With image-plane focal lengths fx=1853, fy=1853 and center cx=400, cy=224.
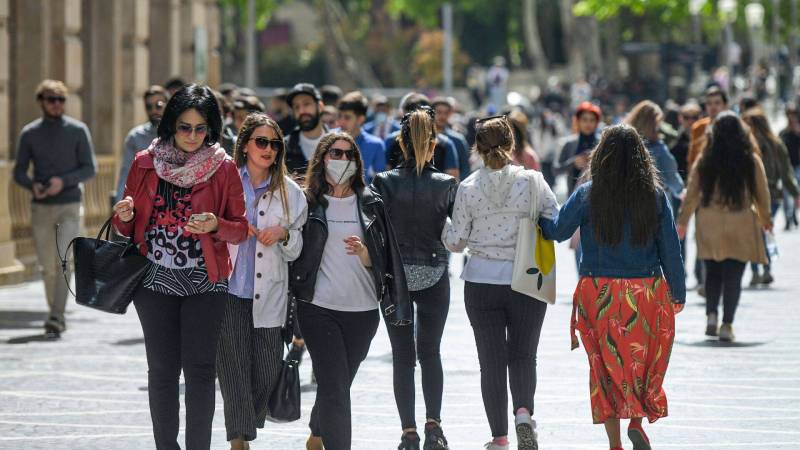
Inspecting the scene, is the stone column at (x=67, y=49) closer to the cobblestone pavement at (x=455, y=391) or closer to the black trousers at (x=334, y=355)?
the cobblestone pavement at (x=455, y=391)

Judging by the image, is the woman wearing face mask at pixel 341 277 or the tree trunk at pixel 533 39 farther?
the tree trunk at pixel 533 39

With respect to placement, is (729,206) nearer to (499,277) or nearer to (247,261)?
(499,277)

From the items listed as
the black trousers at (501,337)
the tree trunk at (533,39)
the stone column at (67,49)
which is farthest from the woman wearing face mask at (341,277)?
the tree trunk at (533,39)

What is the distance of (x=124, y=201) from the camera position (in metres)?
7.59

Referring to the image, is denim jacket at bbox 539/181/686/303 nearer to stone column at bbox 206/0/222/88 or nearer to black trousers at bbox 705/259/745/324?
black trousers at bbox 705/259/745/324

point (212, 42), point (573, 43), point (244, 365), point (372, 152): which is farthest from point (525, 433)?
point (573, 43)

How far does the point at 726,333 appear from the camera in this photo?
13.4 m

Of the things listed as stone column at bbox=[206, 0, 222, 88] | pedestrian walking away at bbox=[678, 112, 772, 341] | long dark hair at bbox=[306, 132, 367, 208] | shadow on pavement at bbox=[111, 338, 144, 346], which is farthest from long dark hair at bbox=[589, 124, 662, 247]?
stone column at bbox=[206, 0, 222, 88]

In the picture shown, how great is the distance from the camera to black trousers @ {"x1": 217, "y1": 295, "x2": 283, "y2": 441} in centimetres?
830

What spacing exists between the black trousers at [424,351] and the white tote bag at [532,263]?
534 mm

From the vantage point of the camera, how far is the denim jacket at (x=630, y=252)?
867 centimetres

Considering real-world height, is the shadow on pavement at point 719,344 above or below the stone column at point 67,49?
below

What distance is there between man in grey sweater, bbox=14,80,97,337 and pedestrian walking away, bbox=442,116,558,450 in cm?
544

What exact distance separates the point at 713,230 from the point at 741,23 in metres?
66.1
